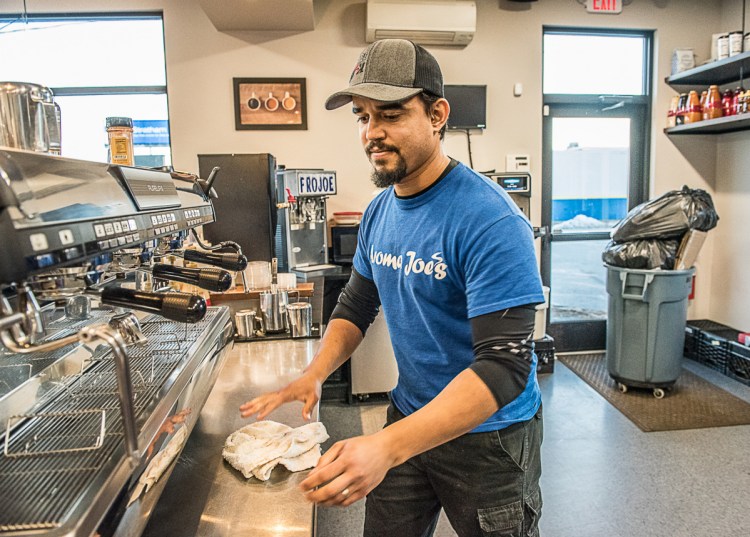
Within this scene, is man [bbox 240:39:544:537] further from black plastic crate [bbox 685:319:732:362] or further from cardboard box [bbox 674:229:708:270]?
black plastic crate [bbox 685:319:732:362]

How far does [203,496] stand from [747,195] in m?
4.41

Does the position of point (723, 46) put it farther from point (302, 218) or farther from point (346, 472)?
point (346, 472)

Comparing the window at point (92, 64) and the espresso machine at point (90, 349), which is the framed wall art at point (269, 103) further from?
the espresso machine at point (90, 349)

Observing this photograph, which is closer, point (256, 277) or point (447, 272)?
point (447, 272)

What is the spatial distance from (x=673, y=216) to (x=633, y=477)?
1.63 metres

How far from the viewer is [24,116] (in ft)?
3.12

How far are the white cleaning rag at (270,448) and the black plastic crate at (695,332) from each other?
3.74 m

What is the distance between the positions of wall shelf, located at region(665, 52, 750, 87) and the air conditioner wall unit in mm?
1634

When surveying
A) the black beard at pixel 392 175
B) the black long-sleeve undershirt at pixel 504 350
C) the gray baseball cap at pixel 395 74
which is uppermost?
the gray baseball cap at pixel 395 74

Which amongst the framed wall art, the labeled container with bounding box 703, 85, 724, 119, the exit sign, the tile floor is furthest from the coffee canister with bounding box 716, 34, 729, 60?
the framed wall art

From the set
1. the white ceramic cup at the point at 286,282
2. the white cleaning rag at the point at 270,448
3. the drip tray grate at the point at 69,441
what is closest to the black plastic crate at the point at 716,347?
the white ceramic cup at the point at 286,282

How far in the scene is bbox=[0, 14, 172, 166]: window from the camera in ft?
12.5

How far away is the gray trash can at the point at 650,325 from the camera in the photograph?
322cm

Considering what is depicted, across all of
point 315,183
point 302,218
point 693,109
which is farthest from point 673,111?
point 302,218
